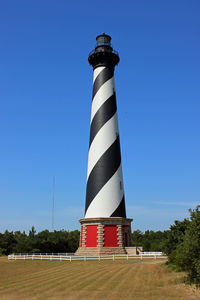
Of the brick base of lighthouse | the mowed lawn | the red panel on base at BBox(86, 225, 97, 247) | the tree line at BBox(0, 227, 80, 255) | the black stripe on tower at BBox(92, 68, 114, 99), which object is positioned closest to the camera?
the mowed lawn

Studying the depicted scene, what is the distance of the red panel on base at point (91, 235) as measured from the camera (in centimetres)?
3161

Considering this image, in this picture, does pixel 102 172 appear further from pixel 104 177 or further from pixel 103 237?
pixel 103 237

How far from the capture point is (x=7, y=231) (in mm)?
57281

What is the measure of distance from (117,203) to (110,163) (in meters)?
4.81

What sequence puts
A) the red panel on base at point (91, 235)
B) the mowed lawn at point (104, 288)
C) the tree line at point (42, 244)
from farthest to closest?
the tree line at point (42, 244) → the red panel on base at point (91, 235) → the mowed lawn at point (104, 288)

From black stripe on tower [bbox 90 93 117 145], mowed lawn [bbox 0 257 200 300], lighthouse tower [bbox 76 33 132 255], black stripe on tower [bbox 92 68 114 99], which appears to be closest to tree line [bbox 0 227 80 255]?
lighthouse tower [bbox 76 33 132 255]

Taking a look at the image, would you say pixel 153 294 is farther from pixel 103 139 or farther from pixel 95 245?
pixel 103 139

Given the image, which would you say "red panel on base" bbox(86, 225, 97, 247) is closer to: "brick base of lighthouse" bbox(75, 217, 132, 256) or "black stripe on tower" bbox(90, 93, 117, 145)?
"brick base of lighthouse" bbox(75, 217, 132, 256)

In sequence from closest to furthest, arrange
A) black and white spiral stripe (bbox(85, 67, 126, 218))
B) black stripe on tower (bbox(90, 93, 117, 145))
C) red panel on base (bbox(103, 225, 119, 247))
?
red panel on base (bbox(103, 225, 119, 247))
black and white spiral stripe (bbox(85, 67, 126, 218))
black stripe on tower (bbox(90, 93, 117, 145))

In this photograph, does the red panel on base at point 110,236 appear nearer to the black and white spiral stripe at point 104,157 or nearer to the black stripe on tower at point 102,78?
the black and white spiral stripe at point 104,157

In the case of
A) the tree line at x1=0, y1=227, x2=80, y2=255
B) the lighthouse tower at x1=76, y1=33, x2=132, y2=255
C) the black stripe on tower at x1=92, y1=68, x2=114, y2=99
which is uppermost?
the black stripe on tower at x1=92, y1=68, x2=114, y2=99

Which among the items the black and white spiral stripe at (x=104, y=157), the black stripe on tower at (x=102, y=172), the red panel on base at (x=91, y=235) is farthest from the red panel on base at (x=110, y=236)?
the black stripe on tower at (x=102, y=172)

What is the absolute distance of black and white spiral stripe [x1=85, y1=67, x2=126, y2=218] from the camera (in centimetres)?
3272

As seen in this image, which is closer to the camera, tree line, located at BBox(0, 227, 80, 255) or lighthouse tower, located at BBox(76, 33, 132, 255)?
lighthouse tower, located at BBox(76, 33, 132, 255)
